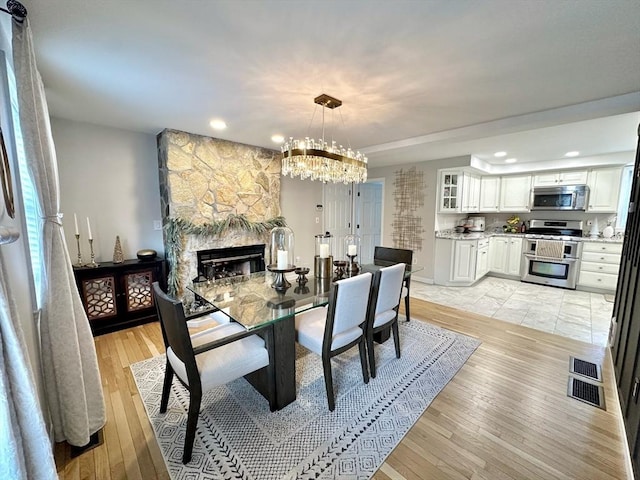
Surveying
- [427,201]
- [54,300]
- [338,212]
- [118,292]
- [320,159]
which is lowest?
[118,292]

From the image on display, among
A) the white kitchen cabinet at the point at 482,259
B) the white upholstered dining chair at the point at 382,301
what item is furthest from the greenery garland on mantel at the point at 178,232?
the white kitchen cabinet at the point at 482,259

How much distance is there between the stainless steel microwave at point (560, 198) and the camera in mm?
4715

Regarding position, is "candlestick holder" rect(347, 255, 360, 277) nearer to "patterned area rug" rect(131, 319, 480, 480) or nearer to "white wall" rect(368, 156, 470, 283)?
"patterned area rug" rect(131, 319, 480, 480)

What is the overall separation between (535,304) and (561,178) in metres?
2.62

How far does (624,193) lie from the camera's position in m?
4.50

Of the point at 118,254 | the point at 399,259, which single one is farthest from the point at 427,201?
the point at 118,254

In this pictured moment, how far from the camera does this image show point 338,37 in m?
1.57

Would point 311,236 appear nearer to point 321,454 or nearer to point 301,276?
point 301,276

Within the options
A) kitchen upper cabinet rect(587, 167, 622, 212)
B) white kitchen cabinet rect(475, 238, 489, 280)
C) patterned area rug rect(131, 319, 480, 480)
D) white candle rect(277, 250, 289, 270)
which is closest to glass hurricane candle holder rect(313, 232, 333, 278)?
white candle rect(277, 250, 289, 270)

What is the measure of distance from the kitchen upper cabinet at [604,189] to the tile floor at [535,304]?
153 cm

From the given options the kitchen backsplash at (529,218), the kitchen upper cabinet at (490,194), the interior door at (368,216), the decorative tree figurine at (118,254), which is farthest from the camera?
the interior door at (368,216)

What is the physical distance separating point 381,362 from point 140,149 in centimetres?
390

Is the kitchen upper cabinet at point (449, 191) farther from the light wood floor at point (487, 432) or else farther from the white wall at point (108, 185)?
the white wall at point (108, 185)

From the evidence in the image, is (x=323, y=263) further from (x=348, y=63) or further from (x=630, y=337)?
(x=630, y=337)
